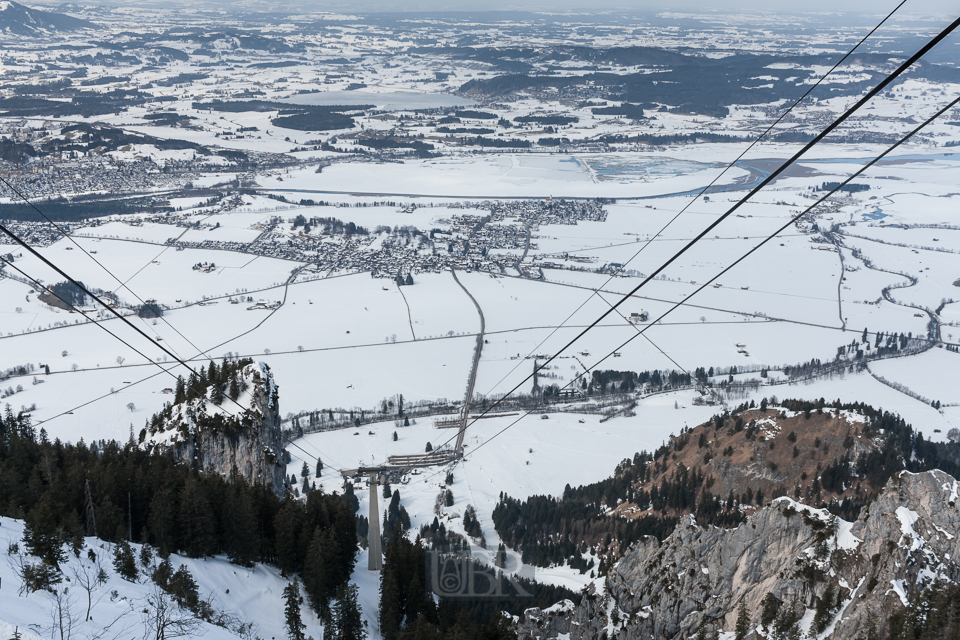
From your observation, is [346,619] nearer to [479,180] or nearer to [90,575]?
[90,575]

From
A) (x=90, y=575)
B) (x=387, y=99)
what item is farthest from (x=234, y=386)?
(x=387, y=99)

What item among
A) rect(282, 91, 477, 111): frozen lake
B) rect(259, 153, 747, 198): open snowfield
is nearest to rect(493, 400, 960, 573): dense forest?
rect(259, 153, 747, 198): open snowfield

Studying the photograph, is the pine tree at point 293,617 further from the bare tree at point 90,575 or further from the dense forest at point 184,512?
the bare tree at point 90,575

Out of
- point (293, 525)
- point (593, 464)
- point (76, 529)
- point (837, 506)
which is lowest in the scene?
point (593, 464)

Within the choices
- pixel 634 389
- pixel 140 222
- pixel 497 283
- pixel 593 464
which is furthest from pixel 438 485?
pixel 140 222

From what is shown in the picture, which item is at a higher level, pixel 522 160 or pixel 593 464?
pixel 522 160

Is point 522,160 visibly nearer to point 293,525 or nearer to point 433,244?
point 433,244

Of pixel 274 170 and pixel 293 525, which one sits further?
pixel 274 170

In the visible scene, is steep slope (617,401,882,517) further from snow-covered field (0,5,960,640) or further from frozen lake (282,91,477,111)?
frozen lake (282,91,477,111)
